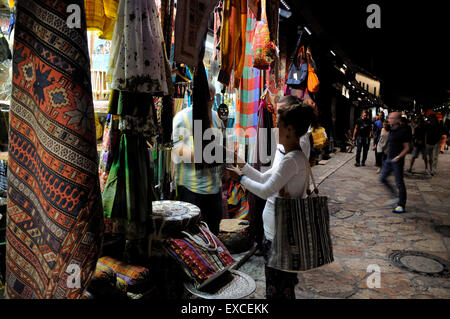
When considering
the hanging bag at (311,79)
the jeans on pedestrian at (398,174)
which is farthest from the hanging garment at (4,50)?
the jeans on pedestrian at (398,174)

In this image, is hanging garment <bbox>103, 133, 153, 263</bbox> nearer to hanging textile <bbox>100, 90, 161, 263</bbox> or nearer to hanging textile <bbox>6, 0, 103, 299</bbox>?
hanging textile <bbox>100, 90, 161, 263</bbox>

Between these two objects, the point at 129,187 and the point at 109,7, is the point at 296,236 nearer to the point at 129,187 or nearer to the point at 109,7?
the point at 129,187

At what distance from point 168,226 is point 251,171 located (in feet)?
3.31

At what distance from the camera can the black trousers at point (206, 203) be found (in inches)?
148

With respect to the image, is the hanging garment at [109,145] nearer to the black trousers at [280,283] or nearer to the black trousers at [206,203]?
the black trousers at [206,203]

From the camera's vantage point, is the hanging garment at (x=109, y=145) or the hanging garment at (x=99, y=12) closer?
the hanging garment at (x=99, y=12)

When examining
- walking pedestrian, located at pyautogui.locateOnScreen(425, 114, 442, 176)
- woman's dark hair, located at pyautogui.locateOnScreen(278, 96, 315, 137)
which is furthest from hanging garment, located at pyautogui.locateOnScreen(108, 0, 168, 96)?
walking pedestrian, located at pyautogui.locateOnScreen(425, 114, 442, 176)

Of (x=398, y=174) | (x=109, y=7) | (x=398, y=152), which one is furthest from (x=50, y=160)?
(x=398, y=152)

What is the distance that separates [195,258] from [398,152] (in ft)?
19.6

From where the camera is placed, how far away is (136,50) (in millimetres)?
1983

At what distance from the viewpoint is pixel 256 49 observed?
4.05 metres

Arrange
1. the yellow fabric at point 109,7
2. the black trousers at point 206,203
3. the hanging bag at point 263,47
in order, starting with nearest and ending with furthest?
1. the yellow fabric at point 109,7
2. the black trousers at point 206,203
3. the hanging bag at point 263,47

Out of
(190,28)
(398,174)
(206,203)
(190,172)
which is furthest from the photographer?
(398,174)

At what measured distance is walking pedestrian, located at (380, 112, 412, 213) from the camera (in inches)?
268
